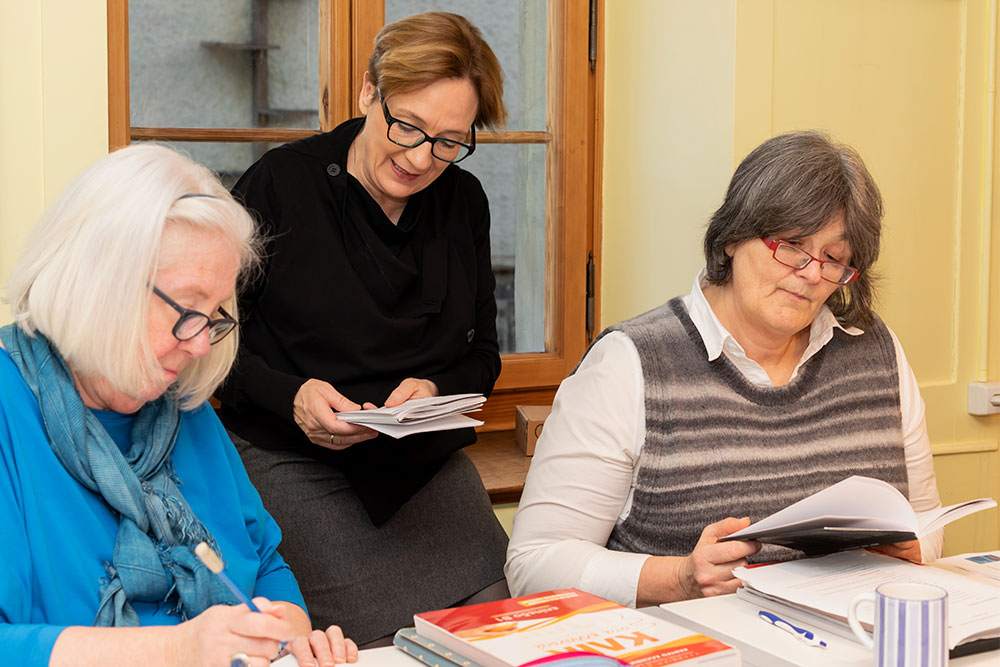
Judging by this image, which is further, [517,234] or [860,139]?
[517,234]

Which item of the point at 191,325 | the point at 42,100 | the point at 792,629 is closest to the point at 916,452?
the point at 792,629

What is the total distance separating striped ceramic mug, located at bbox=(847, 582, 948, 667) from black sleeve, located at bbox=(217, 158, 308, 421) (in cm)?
116

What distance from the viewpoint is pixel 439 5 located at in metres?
2.86

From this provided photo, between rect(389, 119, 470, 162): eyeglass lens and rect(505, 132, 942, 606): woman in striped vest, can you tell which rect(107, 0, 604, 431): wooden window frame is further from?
rect(505, 132, 942, 606): woman in striped vest

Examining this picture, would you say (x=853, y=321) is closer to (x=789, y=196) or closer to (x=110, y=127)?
(x=789, y=196)

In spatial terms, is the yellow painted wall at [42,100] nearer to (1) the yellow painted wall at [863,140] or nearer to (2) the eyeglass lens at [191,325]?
(2) the eyeglass lens at [191,325]

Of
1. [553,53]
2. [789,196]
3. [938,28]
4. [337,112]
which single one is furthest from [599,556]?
[938,28]

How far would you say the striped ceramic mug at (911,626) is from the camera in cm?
109

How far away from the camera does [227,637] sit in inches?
45.7

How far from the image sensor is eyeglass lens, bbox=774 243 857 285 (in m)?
1.81

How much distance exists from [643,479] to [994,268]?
5.72ft

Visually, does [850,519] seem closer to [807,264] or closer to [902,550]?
[902,550]

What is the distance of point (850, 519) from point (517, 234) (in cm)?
176

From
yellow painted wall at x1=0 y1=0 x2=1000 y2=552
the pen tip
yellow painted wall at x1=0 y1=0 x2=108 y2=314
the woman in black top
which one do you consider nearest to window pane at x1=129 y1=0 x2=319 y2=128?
yellow painted wall at x1=0 y1=0 x2=108 y2=314
